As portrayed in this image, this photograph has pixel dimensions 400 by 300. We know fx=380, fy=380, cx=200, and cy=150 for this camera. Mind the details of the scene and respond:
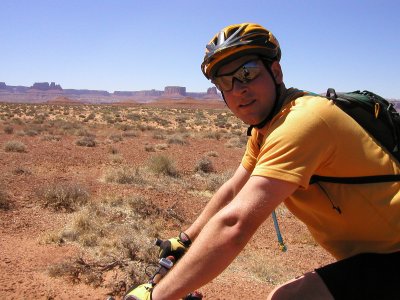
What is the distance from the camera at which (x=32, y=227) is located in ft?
20.4

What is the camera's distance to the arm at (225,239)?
148cm

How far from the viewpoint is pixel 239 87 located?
1.88m

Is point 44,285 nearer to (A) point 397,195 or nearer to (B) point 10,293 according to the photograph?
(B) point 10,293

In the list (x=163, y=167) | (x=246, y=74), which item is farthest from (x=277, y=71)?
(x=163, y=167)

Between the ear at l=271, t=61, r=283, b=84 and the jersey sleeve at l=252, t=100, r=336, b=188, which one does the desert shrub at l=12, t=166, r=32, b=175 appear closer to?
the ear at l=271, t=61, r=283, b=84

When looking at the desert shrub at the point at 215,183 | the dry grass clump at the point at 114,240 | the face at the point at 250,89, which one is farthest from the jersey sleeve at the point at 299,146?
the desert shrub at the point at 215,183

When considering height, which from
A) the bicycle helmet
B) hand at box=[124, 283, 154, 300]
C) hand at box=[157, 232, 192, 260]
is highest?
the bicycle helmet

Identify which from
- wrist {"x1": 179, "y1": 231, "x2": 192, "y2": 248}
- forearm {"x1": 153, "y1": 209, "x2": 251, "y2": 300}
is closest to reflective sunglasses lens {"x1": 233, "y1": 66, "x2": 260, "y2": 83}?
forearm {"x1": 153, "y1": 209, "x2": 251, "y2": 300}

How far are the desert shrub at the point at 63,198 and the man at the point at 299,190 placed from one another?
5.96 meters

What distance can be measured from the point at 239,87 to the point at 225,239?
77 centimetres

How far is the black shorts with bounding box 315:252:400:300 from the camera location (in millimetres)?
1678

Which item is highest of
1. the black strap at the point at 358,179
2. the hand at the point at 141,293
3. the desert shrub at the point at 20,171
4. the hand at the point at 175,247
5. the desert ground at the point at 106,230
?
the black strap at the point at 358,179

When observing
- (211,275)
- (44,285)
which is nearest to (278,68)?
(211,275)

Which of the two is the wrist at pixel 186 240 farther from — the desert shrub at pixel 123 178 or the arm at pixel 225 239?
the desert shrub at pixel 123 178
